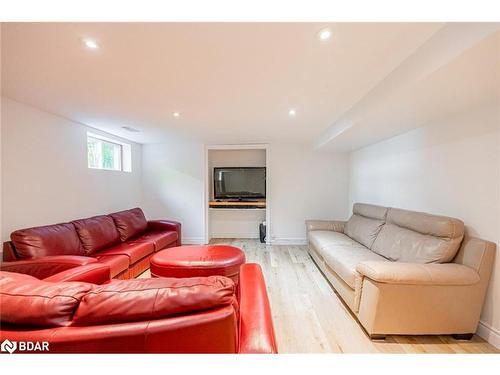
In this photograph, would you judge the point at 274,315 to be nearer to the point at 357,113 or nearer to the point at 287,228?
the point at 357,113

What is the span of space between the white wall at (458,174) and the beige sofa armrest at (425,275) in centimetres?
25

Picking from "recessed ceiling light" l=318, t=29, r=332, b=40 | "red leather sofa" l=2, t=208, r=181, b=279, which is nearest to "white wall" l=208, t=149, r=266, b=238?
"red leather sofa" l=2, t=208, r=181, b=279

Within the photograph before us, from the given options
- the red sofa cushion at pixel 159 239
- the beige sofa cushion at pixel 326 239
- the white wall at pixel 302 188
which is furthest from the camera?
the white wall at pixel 302 188

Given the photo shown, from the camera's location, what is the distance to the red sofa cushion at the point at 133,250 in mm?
2770

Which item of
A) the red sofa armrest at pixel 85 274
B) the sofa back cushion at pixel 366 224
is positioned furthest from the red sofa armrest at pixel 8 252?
the sofa back cushion at pixel 366 224

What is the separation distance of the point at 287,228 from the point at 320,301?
92.7 inches

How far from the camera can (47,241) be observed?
2.26 metres

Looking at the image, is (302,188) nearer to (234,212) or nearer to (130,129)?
(234,212)

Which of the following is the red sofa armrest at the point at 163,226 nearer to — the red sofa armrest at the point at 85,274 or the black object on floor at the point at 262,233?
the black object on floor at the point at 262,233

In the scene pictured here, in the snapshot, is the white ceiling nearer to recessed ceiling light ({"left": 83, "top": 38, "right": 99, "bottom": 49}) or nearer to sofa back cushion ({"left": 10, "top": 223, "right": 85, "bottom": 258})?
recessed ceiling light ({"left": 83, "top": 38, "right": 99, "bottom": 49})

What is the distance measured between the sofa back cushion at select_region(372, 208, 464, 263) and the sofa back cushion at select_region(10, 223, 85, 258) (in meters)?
3.61

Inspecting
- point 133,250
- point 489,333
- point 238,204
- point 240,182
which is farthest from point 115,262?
point 489,333

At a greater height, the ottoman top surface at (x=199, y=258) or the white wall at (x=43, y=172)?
the white wall at (x=43, y=172)
